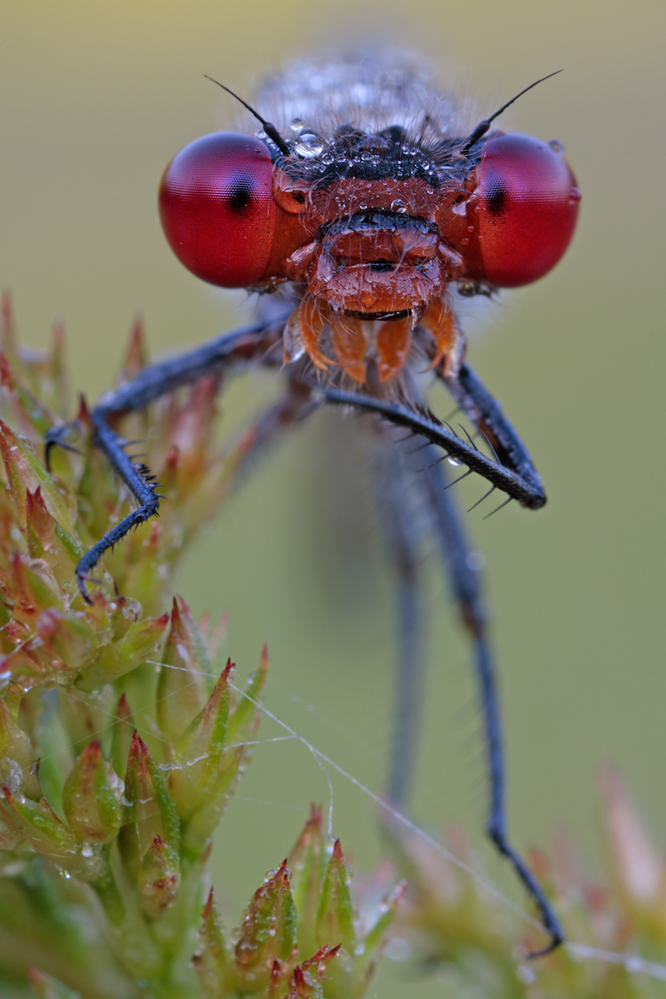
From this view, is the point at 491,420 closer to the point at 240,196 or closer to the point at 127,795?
the point at 240,196

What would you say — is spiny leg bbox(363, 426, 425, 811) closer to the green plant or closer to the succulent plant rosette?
the succulent plant rosette

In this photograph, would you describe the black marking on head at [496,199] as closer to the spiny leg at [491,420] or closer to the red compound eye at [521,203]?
the red compound eye at [521,203]

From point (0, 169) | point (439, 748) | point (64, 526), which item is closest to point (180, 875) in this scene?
point (64, 526)

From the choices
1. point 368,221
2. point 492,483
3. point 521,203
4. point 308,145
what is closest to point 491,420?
point 492,483

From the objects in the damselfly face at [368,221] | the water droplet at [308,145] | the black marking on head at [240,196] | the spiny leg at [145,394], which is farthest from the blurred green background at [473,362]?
the black marking on head at [240,196]

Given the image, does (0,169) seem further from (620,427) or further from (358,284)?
(358,284)

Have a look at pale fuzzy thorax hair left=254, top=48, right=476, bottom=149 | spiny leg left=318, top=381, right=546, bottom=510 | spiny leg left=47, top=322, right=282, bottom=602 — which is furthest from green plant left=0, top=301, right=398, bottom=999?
pale fuzzy thorax hair left=254, top=48, right=476, bottom=149

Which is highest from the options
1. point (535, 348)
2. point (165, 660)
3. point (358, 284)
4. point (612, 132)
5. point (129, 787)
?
point (612, 132)
